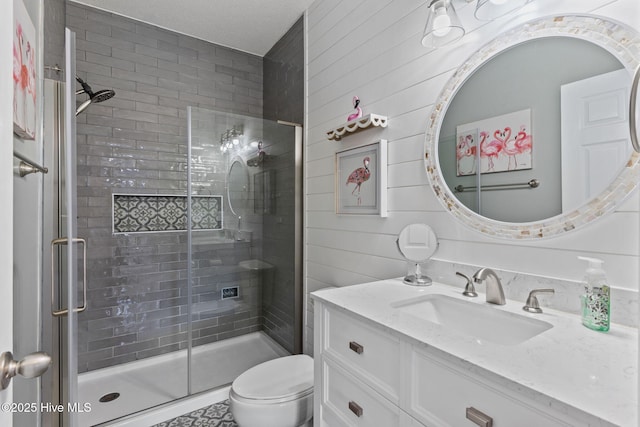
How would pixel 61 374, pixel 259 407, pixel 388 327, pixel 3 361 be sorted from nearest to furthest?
1. pixel 3 361
2. pixel 388 327
3. pixel 61 374
4. pixel 259 407

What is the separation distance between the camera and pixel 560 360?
64 centimetres

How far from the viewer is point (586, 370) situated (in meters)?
0.60

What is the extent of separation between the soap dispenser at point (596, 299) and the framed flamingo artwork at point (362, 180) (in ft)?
2.82

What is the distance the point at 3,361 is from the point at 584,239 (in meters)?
1.38

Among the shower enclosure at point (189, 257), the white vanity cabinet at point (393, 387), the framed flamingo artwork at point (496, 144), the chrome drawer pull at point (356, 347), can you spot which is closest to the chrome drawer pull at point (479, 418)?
the white vanity cabinet at point (393, 387)

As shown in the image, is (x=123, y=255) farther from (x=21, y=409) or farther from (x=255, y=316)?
(x=21, y=409)

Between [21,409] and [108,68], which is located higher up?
[108,68]

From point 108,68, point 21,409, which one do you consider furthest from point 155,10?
point 21,409

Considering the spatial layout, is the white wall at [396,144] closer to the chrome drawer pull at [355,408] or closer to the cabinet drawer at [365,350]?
the cabinet drawer at [365,350]

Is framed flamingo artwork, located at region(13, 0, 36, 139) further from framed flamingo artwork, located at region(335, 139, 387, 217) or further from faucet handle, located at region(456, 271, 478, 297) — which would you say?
faucet handle, located at region(456, 271, 478, 297)

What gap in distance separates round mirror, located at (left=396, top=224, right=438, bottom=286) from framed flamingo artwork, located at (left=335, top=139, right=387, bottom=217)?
207 mm

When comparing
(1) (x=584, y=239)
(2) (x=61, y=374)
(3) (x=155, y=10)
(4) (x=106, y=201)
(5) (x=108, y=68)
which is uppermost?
(3) (x=155, y=10)

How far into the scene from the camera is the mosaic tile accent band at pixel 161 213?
2.25 metres

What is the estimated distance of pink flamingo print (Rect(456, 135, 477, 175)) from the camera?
3.91ft
